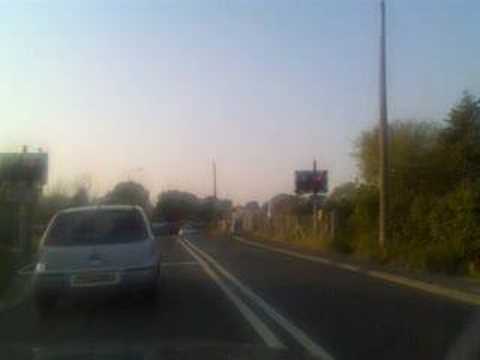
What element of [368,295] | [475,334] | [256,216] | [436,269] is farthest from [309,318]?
[256,216]

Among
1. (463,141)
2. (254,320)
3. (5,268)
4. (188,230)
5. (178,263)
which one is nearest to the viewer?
(254,320)

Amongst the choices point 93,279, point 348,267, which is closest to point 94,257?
point 93,279

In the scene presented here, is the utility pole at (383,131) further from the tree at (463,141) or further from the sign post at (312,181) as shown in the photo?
the sign post at (312,181)

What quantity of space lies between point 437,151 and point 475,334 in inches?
1225

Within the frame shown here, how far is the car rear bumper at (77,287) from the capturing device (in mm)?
15328

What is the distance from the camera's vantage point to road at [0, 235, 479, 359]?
11695mm

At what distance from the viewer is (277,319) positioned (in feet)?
46.2

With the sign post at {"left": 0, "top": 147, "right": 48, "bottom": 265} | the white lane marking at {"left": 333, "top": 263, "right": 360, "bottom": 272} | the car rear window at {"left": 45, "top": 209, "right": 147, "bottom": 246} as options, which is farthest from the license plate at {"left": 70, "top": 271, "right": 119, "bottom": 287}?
the sign post at {"left": 0, "top": 147, "right": 48, "bottom": 265}

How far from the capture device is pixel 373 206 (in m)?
39.1

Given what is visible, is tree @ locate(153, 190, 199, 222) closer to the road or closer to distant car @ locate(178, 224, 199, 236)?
distant car @ locate(178, 224, 199, 236)

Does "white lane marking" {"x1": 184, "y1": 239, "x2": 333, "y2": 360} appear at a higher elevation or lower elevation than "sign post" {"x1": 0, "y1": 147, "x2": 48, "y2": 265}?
lower

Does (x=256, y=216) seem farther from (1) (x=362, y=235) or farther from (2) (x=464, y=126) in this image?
(1) (x=362, y=235)

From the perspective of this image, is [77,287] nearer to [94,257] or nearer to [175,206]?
[94,257]

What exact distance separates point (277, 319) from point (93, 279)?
3167mm
